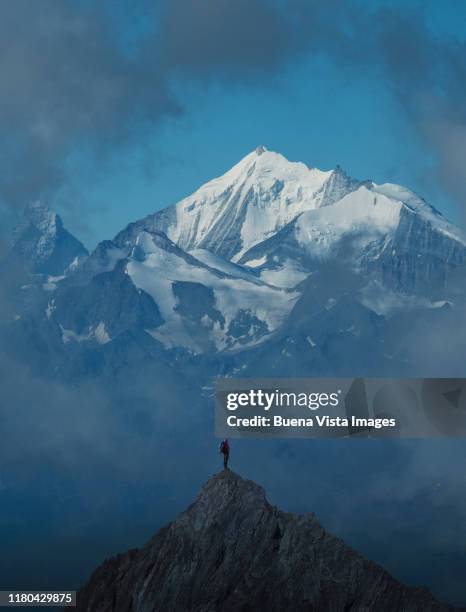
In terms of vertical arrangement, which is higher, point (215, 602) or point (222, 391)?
point (222, 391)

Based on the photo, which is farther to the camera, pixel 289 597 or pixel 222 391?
pixel 289 597

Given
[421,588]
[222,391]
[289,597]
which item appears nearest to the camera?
[222,391]

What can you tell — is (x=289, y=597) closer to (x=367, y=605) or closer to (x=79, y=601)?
(x=367, y=605)

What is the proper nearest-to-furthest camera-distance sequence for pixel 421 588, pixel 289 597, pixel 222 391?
pixel 222 391, pixel 289 597, pixel 421 588

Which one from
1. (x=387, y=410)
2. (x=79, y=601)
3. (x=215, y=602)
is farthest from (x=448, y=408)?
(x=79, y=601)

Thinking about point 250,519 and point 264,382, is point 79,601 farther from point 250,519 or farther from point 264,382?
point 264,382

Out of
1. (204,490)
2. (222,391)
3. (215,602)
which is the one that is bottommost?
(215,602)
